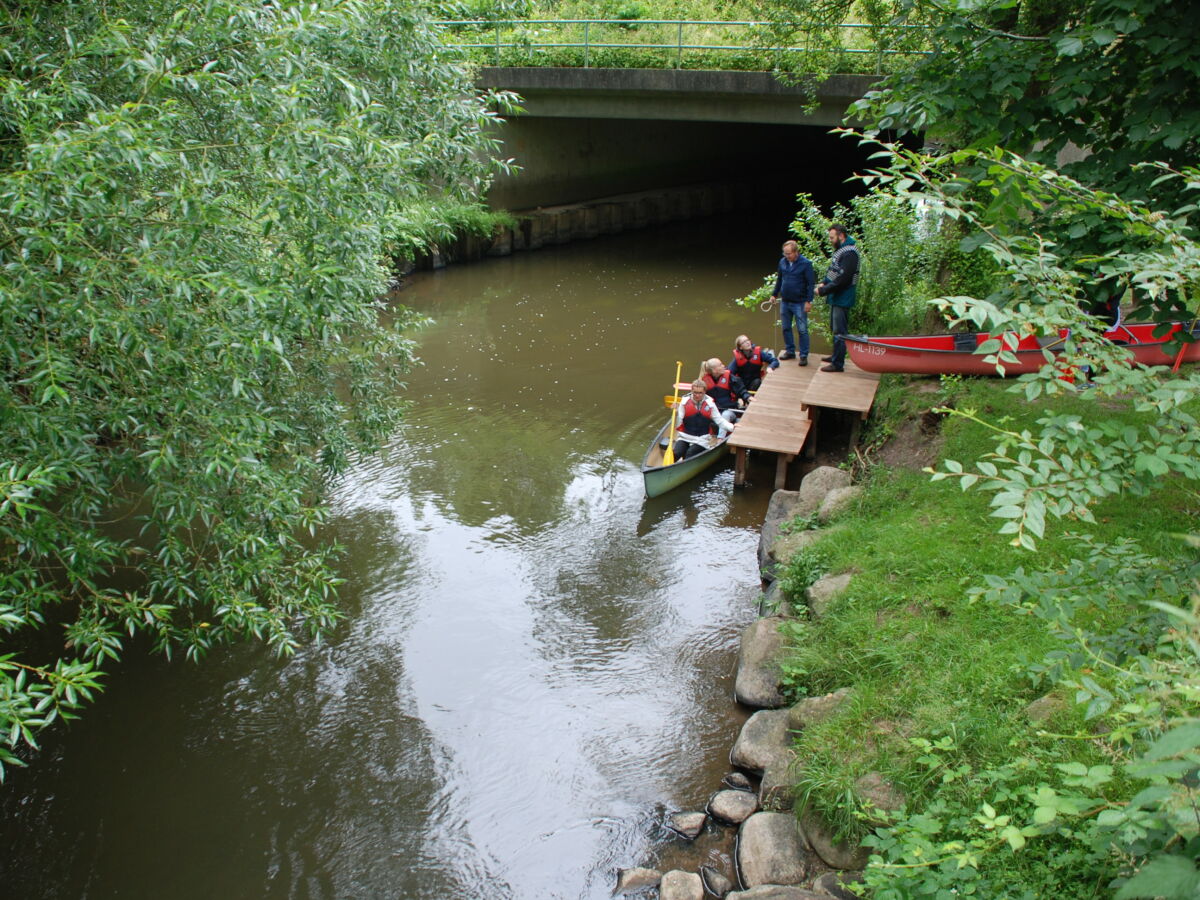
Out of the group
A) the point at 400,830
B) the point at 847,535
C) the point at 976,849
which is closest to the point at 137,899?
the point at 400,830

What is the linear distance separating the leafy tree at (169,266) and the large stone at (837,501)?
4.55 meters

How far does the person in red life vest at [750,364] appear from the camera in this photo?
11.9 m

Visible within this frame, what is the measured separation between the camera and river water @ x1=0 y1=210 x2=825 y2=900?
5.72 metres

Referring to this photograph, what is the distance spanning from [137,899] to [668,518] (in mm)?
6101

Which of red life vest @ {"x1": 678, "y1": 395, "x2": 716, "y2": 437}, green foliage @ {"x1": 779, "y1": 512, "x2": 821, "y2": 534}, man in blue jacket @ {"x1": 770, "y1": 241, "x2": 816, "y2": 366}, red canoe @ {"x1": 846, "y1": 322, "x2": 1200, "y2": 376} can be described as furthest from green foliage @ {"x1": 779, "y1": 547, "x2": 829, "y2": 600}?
man in blue jacket @ {"x1": 770, "y1": 241, "x2": 816, "y2": 366}

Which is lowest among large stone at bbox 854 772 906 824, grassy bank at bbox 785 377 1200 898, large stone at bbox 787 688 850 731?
large stone at bbox 787 688 850 731

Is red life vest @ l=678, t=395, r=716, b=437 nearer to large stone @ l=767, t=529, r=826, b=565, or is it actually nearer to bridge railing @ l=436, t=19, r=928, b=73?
large stone @ l=767, t=529, r=826, b=565

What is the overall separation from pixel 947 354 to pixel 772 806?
5822mm

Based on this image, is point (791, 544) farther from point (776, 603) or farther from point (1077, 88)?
point (1077, 88)

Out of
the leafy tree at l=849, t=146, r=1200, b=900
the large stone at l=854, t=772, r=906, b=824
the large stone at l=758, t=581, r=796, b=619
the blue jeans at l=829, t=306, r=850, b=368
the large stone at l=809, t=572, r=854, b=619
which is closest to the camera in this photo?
the leafy tree at l=849, t=146, r=1200, b=900

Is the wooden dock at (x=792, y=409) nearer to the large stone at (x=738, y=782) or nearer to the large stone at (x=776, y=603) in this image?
the large stone at (x=776, y=603)

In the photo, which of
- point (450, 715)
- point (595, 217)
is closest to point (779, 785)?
point (450, 715)

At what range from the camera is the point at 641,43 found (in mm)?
19719

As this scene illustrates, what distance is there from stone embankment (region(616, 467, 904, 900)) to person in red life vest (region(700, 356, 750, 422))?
3.76 meters
